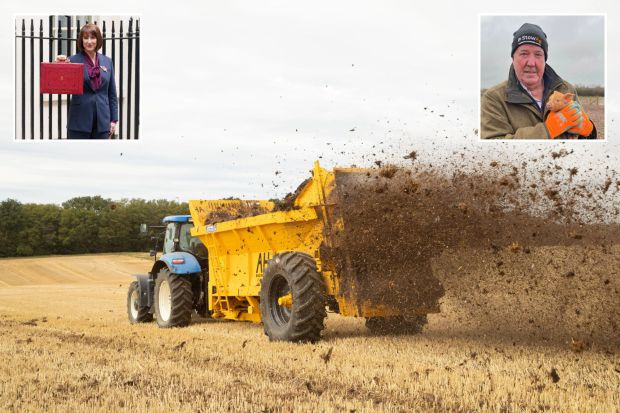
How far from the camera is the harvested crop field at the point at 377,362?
5.65 metres

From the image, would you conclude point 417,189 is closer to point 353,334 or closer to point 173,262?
point 353,334

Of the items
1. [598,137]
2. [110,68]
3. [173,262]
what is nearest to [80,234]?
[173,262]

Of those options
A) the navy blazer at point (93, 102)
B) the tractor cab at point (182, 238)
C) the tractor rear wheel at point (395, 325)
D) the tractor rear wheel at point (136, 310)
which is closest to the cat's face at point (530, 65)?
the tractor rear wheel at point (395, 325)

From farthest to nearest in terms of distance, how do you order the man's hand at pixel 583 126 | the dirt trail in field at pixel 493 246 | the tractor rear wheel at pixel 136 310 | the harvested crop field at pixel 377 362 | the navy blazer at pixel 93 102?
the tractor rear wheel at pixel 136 310 → the navy blazer at pixel 93 102 → the dirt trail in field at pixel 493 246 → the man's hand at pixel 583 126 → the harvested crop field at pixel 377 362

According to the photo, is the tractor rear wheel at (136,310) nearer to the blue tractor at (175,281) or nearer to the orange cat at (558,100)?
the blue tractor at (175,281)

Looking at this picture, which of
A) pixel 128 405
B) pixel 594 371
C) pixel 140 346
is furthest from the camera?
pixel 140 346

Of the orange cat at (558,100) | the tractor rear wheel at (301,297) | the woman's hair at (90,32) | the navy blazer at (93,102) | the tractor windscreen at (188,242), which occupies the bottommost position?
the tractor rear wheel at (301,297)

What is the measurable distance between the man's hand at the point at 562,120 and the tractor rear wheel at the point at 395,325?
11.9 feet

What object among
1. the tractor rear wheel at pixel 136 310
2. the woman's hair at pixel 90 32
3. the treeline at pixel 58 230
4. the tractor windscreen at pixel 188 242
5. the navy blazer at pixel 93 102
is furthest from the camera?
the treeline at pixel 58 230

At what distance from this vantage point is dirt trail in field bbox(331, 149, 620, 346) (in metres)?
7.80

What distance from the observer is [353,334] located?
395 inches

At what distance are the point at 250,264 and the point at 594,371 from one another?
5323mm

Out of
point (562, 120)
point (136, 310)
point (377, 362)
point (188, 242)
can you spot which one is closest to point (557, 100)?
point (562, 120)

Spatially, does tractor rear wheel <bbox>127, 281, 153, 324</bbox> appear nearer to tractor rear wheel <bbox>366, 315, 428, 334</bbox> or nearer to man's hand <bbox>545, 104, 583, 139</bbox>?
tractor rear wheel <bbox>366, 315, 428, 334</bbox>
